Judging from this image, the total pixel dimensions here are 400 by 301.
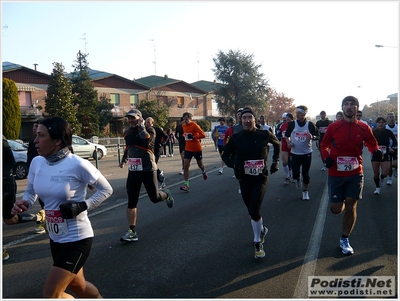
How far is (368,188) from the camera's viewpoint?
1048cm

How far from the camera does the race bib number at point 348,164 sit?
5594 mm

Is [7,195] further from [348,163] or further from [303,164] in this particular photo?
[303,164]

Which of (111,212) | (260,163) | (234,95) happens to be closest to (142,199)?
(111,212)

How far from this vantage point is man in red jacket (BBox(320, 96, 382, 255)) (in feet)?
18.3

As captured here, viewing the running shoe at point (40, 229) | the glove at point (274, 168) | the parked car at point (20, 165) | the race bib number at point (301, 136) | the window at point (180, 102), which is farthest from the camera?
the window at point (180, 102)

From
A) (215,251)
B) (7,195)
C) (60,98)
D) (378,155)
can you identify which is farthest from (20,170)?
(60,98)

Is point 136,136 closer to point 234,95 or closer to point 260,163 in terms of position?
point 260,163

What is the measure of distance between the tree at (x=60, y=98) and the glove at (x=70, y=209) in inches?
1200

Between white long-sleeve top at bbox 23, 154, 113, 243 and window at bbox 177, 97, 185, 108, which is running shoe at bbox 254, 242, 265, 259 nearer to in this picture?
white long-sleeve top at bbox 23, 154, 113, 243

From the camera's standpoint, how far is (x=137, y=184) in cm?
644

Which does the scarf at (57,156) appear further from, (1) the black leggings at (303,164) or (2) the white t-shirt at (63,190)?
(1) the black leggings at (303,164)

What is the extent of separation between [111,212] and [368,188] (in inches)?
264

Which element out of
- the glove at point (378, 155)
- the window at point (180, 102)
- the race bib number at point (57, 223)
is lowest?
the race bib number at point (57, 223)

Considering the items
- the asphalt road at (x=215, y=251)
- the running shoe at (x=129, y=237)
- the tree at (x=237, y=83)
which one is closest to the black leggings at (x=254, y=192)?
the asphalt road at (x=215, y=251)
